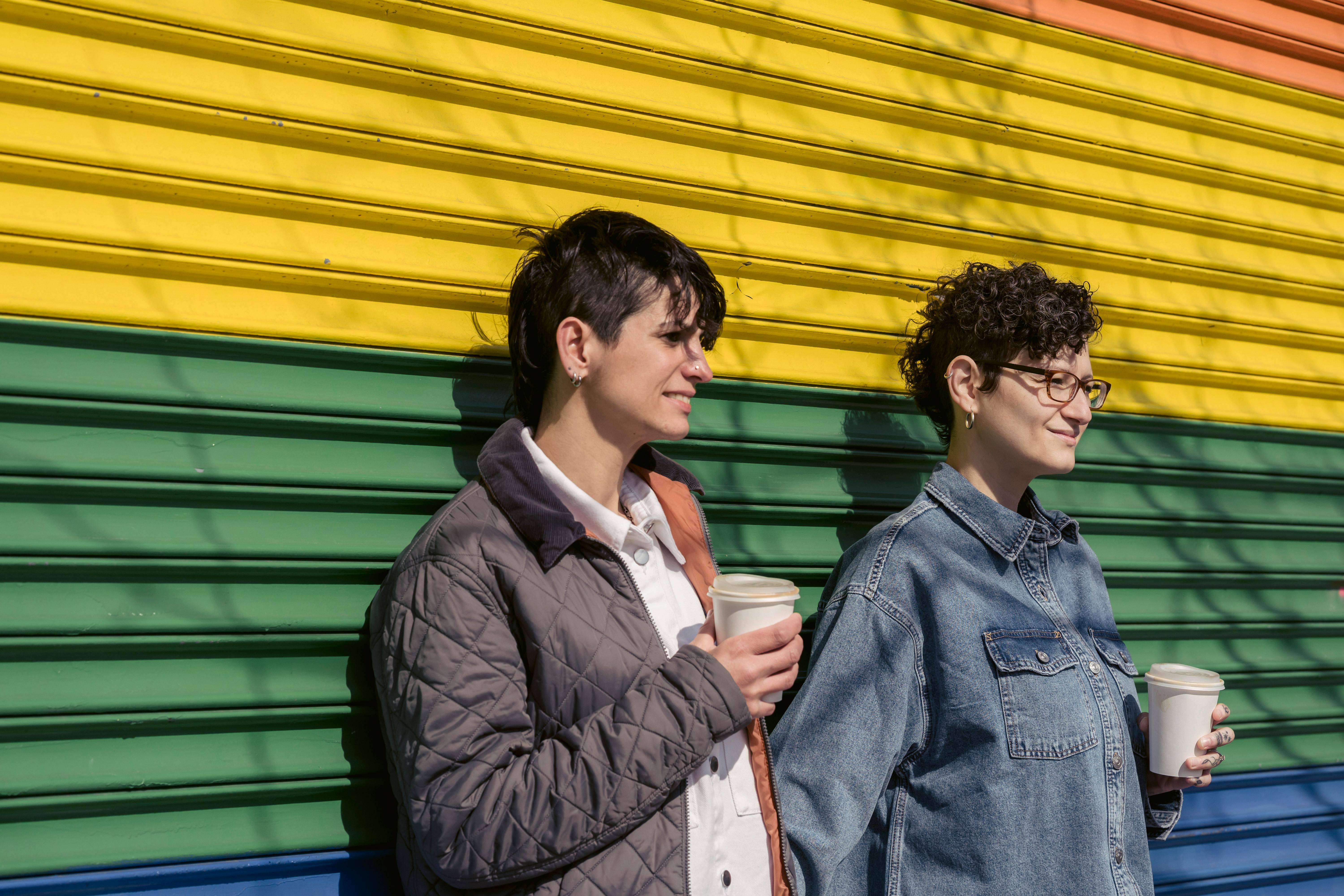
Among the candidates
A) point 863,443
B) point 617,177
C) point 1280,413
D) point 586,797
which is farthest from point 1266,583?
point 586,797

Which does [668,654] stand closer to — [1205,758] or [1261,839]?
[1205,758]

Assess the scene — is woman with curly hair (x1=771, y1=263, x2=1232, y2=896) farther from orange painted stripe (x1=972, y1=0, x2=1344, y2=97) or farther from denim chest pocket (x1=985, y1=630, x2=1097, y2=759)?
orange painted stripe (x1=972, y1=0, x2=1344, y2=97)

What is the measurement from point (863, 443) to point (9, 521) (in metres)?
2.33

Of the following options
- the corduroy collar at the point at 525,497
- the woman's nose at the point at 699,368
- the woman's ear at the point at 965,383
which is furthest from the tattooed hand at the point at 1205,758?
the corduroy collar at the point at 525,497

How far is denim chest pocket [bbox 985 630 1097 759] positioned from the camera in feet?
7.06

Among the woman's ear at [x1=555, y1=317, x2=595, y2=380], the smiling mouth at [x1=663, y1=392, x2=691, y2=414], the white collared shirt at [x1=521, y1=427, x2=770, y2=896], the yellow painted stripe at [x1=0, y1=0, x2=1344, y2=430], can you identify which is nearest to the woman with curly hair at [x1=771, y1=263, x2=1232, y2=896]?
the white collared shirt at [x1=521, y1=427, x2=770, y2=896]

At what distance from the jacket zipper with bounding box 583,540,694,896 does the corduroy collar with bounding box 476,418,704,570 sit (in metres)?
0.06

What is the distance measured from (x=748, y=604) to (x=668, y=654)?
0.22 metres

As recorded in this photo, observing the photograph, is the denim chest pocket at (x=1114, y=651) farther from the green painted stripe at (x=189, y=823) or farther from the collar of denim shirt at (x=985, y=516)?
the green painted stripe at (x=189, y=823)

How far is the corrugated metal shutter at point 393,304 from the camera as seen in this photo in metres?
2.07

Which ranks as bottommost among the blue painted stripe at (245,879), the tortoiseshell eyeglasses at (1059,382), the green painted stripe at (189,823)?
the blue painted stripe at (245,879)

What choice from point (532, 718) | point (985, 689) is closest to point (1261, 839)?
point (985, 689)

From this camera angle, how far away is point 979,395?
2.48m

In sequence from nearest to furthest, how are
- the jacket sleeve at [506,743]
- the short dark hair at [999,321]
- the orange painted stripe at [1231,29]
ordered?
the jacket sleeve at [506,743]
the short dark hair at [999,321]
the orange painted stripe at [1231,29]
